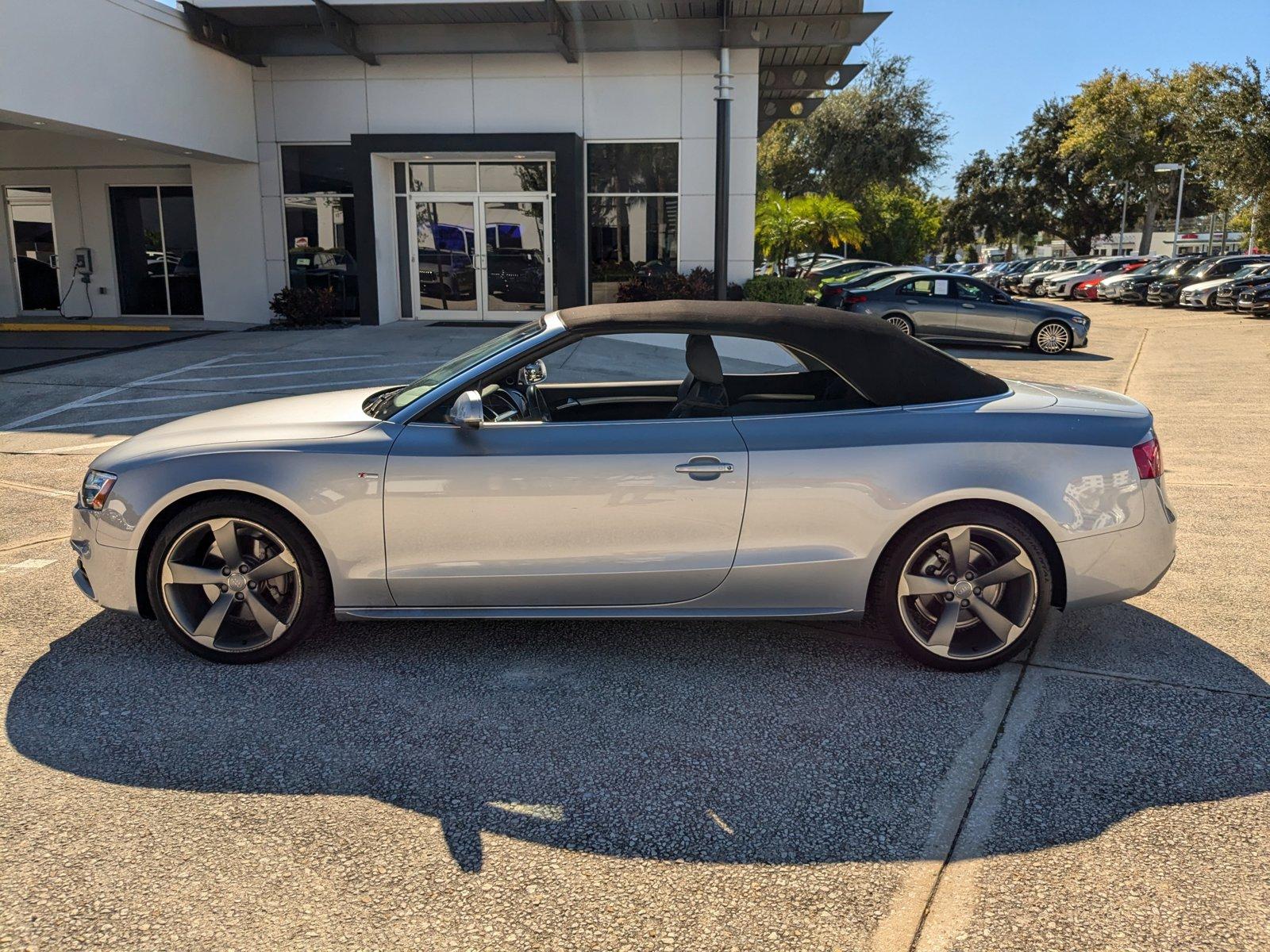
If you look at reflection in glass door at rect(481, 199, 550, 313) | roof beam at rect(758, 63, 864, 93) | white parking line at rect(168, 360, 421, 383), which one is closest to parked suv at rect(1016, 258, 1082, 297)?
roof beam at rect(758, 63, 864, 93)

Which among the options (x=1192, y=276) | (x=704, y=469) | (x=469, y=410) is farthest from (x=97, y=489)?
(x=1192, y=276)

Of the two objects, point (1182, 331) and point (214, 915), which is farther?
point (1182, 331)

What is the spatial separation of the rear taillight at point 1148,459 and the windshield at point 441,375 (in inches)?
101

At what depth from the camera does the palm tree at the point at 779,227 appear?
35.5 metres

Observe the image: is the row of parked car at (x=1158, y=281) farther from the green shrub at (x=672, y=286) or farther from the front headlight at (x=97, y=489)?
the front headlight at (x=97, y=489)

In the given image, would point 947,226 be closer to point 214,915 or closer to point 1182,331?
point 1182,331

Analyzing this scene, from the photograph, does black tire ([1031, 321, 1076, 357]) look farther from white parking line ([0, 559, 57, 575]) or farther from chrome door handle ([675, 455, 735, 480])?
white parking line ([0, 559, 57, 575])

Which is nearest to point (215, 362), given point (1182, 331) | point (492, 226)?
point (492, 226)

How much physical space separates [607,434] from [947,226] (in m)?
71.7

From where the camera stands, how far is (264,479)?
416cm

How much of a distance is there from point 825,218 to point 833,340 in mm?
32885

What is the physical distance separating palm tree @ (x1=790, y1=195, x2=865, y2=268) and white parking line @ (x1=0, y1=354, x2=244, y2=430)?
24341 millimetres

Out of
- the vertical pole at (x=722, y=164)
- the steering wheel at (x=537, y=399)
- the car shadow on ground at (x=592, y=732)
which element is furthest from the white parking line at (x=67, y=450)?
the vertical pole at (x=722, y=164)

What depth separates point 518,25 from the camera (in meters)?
18.1
